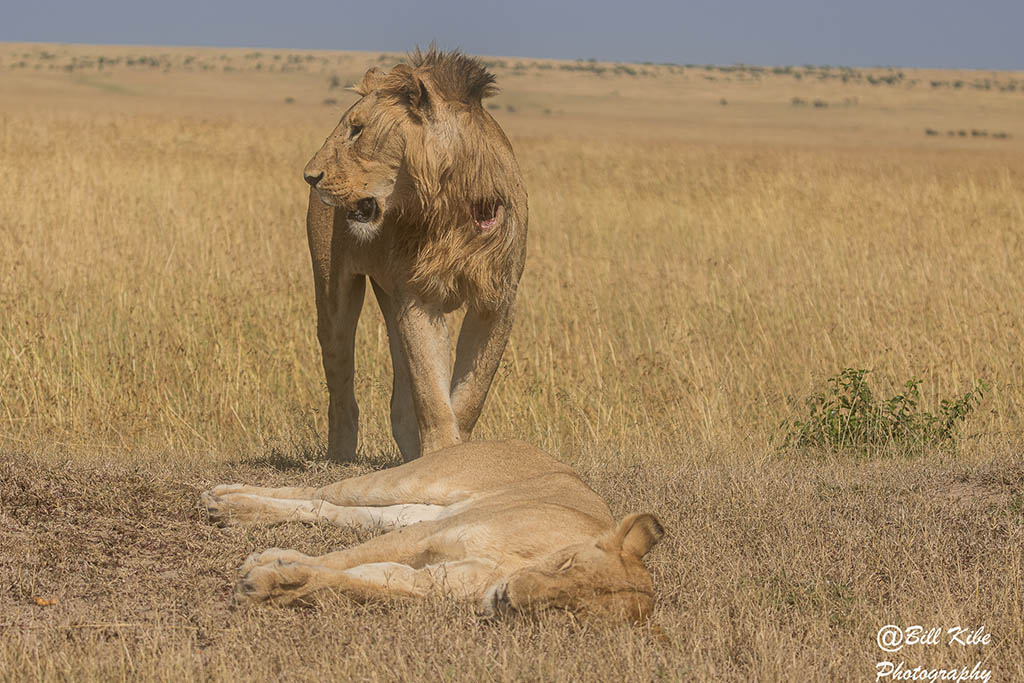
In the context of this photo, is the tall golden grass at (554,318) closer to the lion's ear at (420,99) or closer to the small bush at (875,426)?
the small bush at (875,426)

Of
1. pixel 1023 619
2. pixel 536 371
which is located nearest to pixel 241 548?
pixel 1023 619

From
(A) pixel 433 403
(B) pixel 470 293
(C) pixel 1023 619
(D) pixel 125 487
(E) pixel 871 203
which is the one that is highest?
(E) pixel 871 203

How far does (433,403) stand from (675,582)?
5.06 ft

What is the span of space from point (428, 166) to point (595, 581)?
7.08 feet

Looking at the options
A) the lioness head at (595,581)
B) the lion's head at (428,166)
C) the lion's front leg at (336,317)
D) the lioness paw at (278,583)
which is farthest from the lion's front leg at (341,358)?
the lioness head at (595,581)

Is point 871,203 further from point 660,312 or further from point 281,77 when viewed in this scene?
point 281,77

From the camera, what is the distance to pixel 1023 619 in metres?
4.03

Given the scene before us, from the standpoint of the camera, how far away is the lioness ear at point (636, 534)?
3.86m

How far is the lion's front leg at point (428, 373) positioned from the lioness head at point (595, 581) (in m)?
1.66

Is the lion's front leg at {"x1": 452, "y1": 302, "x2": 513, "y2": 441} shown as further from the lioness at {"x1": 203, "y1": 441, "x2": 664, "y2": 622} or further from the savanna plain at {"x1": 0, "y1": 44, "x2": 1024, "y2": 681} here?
the lioness at {"x1": 203, "y1": 441, "x2": 664, "y2": 622}

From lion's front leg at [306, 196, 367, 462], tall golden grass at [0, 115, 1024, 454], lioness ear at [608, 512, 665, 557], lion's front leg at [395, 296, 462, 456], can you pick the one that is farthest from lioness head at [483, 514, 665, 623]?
tall golden grass at [0, 115, 1024, 454]

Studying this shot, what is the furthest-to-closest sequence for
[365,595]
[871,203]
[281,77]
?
[281,77] < [871,203] < [365,595]

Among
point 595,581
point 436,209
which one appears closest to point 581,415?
point 436,209

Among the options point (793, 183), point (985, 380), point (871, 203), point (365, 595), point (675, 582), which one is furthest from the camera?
point (793, 183)
